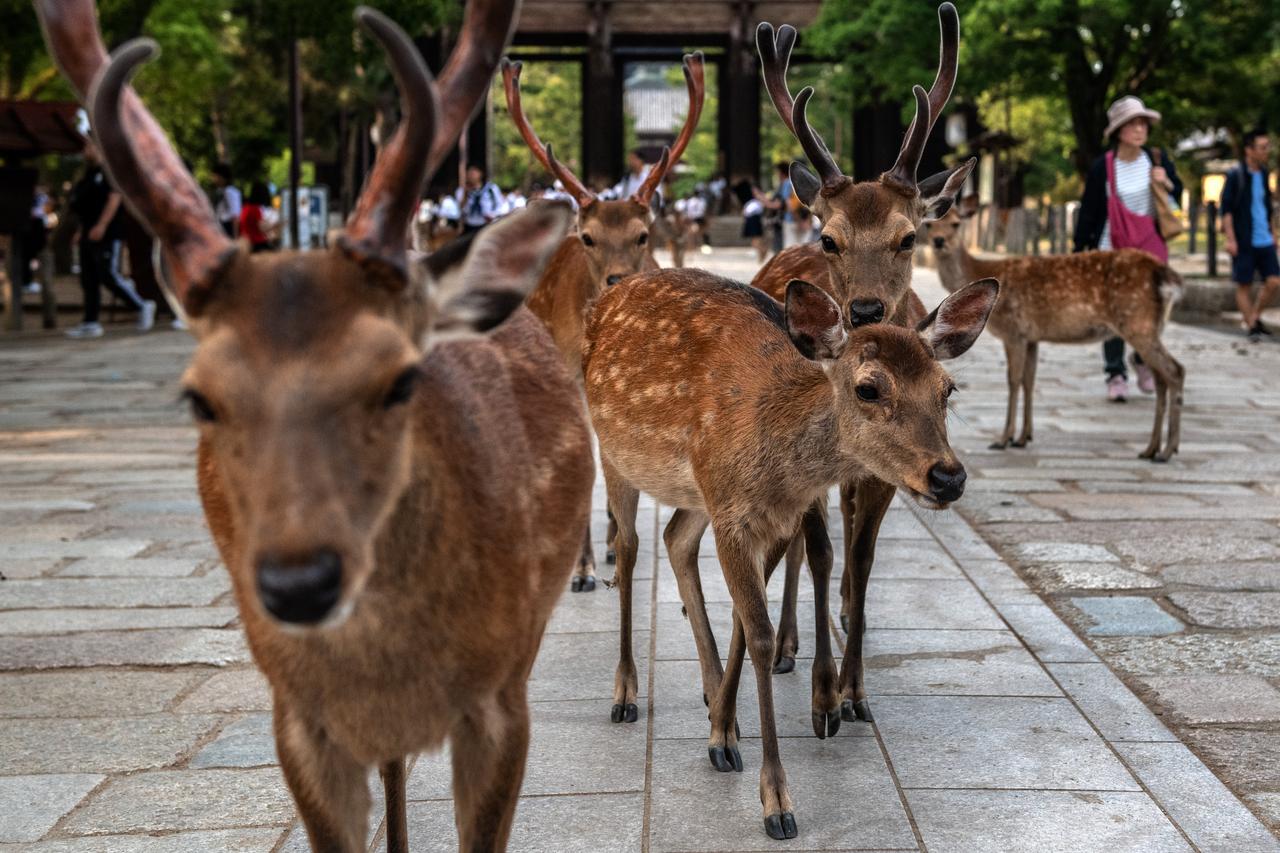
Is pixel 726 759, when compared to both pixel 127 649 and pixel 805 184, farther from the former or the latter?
pixel 805 184

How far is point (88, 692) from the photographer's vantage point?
5.17 m

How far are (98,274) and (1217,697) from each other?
1510 centimetres

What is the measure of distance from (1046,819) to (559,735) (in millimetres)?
1442

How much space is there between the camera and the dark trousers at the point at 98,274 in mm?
17044

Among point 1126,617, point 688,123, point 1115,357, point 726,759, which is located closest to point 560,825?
Answer: point 726,759

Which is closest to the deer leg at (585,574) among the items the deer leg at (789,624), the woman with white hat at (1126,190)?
the deer leg at (789,624)

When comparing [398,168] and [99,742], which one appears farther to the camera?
[99,742]

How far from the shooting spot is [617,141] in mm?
49375

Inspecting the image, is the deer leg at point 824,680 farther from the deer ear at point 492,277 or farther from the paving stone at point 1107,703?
the deer ear at point 492,277

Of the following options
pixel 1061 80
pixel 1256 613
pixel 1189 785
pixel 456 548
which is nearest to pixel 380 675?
pixel 456 548

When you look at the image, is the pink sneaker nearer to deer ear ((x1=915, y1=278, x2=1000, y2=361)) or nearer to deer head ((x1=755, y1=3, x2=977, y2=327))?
deer head ((x1=755, y1=3, x2=977, y2=327))

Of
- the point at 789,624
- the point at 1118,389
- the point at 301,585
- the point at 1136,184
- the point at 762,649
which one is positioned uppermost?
the point at 1136,184

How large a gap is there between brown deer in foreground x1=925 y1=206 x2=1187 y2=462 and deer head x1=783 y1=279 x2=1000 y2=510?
594 centimetres

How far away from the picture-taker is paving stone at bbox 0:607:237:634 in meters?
5.91
